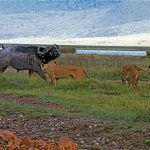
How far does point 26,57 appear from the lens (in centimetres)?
2834

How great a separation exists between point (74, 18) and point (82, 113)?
10090cm

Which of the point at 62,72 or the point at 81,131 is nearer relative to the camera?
the point at 81,131

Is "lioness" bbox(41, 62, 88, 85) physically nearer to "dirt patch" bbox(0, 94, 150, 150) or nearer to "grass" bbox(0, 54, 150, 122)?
"grass" bbox(0, 54, 150, 122)

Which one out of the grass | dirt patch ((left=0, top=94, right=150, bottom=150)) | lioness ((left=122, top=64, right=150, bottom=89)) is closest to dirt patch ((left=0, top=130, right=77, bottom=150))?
dirt patch ((left=0, top=94, right=150, bottom=150))

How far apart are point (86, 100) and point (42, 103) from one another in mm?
1752

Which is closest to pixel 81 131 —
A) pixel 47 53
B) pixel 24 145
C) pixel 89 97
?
pixel 24 145

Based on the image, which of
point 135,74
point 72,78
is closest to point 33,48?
point 72,78

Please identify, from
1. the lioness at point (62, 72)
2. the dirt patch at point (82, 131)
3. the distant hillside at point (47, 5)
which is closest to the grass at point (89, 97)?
the lioness at point (62, 72)

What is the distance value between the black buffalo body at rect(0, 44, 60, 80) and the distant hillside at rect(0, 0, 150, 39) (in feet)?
226

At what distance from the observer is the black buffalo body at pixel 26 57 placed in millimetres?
28266

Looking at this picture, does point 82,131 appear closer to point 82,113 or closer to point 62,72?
point 82,113

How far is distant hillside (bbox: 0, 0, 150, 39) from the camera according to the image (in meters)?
103

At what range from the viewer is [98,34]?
102000 millimetres

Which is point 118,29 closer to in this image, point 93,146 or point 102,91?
point 102,91
